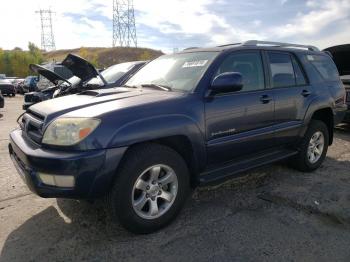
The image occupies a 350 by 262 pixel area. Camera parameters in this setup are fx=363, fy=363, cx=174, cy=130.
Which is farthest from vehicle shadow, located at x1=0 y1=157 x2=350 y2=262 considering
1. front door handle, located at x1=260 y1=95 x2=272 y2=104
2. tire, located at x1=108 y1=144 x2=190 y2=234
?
front door handle, located at x1=260 y1=95 x2=272 y2=104

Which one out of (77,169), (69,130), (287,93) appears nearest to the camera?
(77,169)

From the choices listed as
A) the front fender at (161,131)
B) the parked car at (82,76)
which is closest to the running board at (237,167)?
the front fender at (161,131)

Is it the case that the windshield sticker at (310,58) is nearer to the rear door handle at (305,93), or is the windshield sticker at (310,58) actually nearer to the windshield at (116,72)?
the rear door handle at (305,93)

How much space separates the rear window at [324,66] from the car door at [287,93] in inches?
17.4

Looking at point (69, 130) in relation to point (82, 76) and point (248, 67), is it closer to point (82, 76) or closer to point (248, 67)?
point (248, 67)

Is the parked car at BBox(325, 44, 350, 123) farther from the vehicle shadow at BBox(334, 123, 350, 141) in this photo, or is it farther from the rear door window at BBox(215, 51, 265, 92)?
the rear door window at BBox(215, 51, 265, 92)

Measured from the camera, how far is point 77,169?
9.45 ft

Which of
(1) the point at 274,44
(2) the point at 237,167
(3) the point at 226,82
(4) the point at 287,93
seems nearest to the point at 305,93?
(4) the point at 287,93

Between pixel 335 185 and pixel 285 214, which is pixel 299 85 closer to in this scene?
pixel 335 185

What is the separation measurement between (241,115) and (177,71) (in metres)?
0.88

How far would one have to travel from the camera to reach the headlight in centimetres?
294

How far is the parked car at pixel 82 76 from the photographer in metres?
5.22

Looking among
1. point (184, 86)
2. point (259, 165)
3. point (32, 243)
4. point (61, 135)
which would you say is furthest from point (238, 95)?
point (32, 243)

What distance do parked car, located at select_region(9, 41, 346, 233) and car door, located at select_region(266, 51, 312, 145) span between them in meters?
0.01
